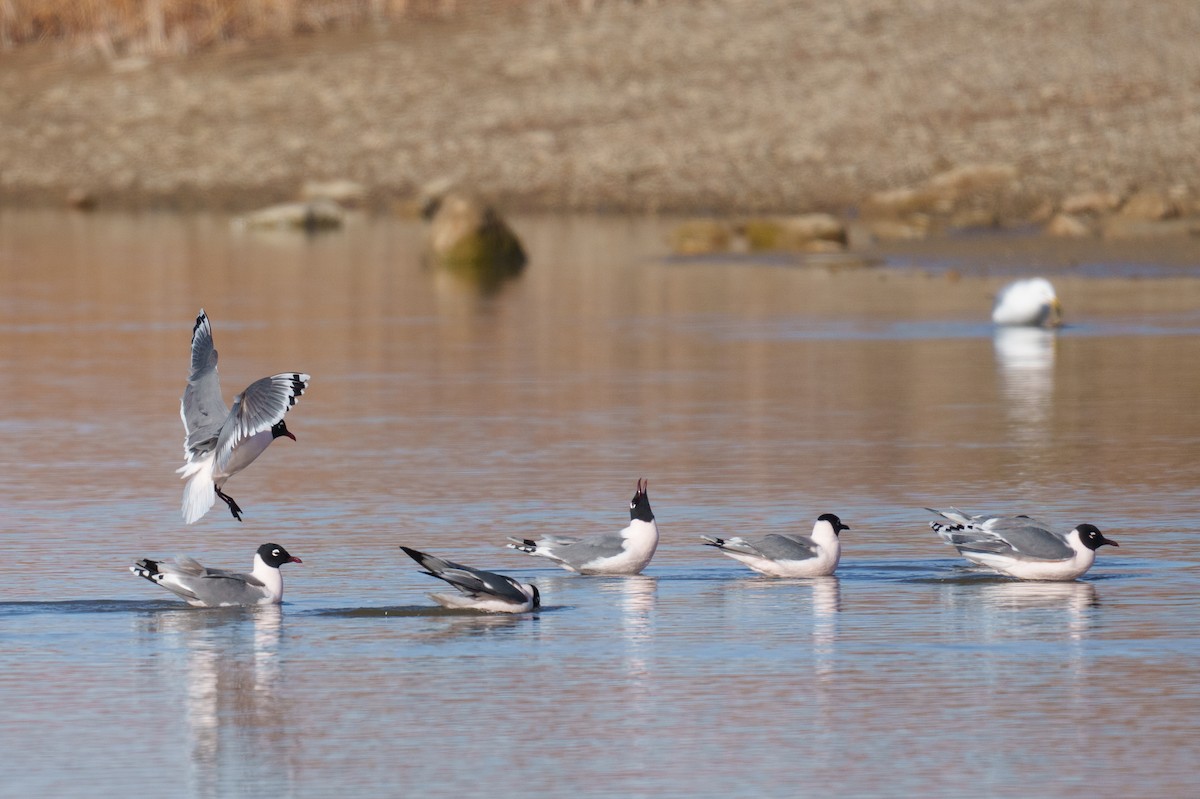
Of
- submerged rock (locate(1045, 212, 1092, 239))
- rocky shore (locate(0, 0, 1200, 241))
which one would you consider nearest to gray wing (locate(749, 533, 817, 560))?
submerged rock (locate(1045, 212, 1092, 239))

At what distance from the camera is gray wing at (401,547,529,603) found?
10.8 metres

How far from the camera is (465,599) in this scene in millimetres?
11062

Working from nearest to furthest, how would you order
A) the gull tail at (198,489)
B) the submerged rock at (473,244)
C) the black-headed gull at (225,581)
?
1. the black-headed gull at (225,581)
2. the gull tail at (198,489)
3. the submerged rock at (473,244)

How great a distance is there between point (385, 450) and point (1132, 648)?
25.1ft

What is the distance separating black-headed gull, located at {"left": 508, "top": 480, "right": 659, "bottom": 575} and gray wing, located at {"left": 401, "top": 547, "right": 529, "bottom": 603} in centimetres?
102

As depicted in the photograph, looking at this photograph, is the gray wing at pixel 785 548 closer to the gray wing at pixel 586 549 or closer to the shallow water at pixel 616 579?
the shallow water at pixel 616 579

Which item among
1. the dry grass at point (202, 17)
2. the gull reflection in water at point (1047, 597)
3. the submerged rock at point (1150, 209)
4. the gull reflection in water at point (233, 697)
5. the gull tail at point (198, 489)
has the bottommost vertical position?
the gull reflection in water at point (233, 697)

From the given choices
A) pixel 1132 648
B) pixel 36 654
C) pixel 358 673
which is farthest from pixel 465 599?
pixel 1132 648

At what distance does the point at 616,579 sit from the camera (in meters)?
12.0

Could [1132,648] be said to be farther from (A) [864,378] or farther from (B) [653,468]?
(A) [864,378]

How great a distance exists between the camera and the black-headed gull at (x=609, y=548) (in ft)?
38.9

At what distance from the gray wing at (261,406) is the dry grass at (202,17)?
45.1m

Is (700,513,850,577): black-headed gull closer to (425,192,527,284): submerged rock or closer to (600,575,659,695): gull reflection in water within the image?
(600,575,659,695): gull reflection in water

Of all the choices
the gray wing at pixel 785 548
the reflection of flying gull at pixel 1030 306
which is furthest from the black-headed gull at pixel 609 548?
the reflection of flying gull at pixel 1030 306
